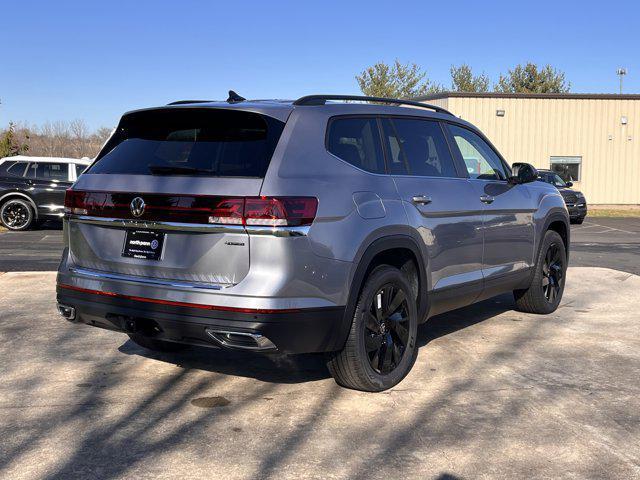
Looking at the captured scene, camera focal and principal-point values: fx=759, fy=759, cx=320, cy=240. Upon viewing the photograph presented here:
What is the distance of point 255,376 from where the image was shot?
5133 millimetres

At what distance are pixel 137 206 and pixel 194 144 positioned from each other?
49 cm

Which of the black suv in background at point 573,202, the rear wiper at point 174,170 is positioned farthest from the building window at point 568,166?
the rear wiper at point 174,170

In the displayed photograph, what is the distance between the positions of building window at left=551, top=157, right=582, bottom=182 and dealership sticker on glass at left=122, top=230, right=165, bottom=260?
28325 mm

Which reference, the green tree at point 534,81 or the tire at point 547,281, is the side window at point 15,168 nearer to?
the tire at point 547,281

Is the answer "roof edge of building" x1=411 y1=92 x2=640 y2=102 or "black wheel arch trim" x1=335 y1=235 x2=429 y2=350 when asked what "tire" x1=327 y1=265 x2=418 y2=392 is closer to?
"black wheel arch trim" x1=335 y1=235 x2=429 y2=350

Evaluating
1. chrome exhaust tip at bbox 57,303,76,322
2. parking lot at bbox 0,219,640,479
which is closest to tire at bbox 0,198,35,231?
parking lot at bbox 0,219,640,479

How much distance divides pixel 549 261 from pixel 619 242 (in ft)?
32.4

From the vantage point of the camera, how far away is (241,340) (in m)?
4.06

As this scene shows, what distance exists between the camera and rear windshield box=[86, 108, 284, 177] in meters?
4.21

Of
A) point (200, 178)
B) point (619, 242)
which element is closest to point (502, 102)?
point (619, 242)

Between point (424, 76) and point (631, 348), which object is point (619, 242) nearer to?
point (631, 348)

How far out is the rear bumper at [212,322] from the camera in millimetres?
4012

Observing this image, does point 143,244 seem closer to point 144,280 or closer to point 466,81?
point 144,280

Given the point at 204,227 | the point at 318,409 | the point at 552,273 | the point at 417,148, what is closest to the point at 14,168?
the point at 552,273
